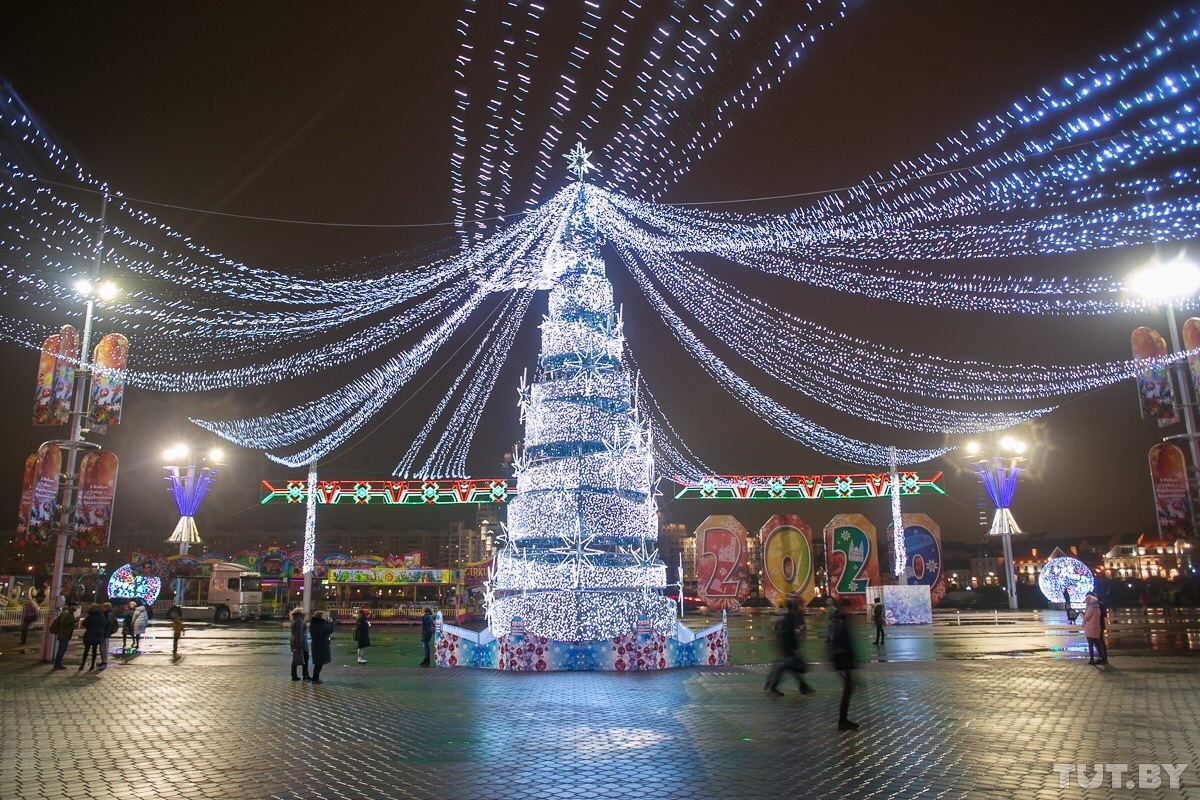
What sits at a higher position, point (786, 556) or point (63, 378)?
point (63, 378)

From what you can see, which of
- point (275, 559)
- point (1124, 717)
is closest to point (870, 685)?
point (1124, 717)

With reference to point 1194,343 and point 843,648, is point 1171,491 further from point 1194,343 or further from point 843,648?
point 843,648

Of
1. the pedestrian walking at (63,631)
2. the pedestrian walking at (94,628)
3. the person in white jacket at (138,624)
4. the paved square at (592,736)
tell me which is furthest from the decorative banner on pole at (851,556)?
the pedestrian walking at (63,631)

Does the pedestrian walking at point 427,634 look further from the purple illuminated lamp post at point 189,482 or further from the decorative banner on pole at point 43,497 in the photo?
the purple illuminated lamp post at point 189,482

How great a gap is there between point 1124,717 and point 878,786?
4.45 m

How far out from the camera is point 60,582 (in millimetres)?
16281

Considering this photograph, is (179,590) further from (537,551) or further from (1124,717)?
(1124,717)

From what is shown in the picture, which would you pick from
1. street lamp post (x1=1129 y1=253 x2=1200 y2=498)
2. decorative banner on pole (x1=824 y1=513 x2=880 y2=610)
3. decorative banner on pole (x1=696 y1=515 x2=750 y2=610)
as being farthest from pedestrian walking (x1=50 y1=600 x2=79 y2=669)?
decorative banner on pole (x1=824 y1=513 x2=880 y2=610)

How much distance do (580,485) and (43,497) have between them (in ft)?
35.2

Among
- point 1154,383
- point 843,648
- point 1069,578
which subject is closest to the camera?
point 843,648

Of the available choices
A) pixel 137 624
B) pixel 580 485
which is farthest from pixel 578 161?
pixel 137 624

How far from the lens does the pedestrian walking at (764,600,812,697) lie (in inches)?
401

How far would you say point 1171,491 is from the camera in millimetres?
17141

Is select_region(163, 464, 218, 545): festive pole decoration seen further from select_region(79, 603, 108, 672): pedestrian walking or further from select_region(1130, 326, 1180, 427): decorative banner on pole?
select_region(1130, 326, 1180, 427): decorative banner on pole
